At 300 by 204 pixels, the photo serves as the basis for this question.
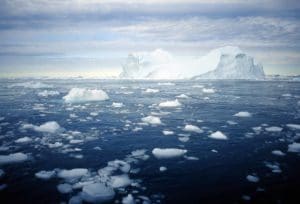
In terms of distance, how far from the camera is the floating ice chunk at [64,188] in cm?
752

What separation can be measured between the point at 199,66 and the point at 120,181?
68882 millimetres

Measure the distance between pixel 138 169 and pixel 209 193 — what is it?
2.66m

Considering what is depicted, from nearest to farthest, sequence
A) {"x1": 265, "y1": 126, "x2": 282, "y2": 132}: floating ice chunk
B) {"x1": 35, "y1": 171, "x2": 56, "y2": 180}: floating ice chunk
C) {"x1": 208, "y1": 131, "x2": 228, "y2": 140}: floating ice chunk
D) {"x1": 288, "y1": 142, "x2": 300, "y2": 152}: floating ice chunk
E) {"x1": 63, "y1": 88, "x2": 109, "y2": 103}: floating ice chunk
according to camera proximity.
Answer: {"x1": 35, "y1": 171, "x2": 56, "y2": 180}: floating ice chunk, {"x1": 288, "y1": 142, "x2": 300, "y2": 152}: floating ice chunk, {"x1": 208, "y1": 131, "x2": 228, "y2": 140}: floating ice chunk, {"x1": 265, "y1": 126, "x2": 282, "y2": 132}: floating ice chunk, {"x1": 63, "y1": 88, "x2": 109, "y2": 103}: floating ice chunk

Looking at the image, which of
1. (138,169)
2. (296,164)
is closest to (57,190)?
(138,169)

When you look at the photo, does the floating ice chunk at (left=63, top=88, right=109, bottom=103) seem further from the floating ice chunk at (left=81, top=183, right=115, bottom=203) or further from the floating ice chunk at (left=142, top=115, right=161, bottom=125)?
the floating ice chunk at (left=81, top=183, right=115, bottom=203)

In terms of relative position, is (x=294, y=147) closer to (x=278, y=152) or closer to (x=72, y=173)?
(x=278, y=152)

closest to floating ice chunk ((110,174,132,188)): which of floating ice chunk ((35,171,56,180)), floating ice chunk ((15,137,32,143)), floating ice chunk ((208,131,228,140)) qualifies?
floating ice chunk ((35,171,56,180))

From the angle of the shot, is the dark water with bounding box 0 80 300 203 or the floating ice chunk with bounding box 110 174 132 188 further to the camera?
the floating ice chunk with bounding box 110 174 132 188

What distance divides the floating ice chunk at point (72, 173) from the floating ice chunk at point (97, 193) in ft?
3.53

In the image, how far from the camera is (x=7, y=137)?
1326 cm

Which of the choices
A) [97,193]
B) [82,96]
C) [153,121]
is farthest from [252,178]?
[82,96]

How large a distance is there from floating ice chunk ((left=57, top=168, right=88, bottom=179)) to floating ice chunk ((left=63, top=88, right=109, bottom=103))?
20549 millimetres

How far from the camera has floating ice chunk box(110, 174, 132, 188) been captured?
7961 millimetres

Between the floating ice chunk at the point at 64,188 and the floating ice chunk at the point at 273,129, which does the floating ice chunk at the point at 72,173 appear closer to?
the floating ice chunk at the point at 64,188
